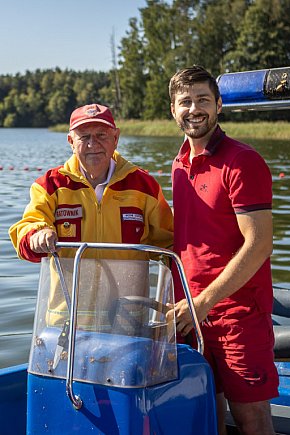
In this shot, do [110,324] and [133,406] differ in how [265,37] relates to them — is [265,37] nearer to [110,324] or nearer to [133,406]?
[110,324]

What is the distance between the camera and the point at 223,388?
2.92m

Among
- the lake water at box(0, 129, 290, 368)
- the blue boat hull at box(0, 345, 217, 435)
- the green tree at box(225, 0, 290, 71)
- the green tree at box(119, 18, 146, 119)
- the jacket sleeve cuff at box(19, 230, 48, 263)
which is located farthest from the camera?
the green tree at box(119, 18, 146, 119)

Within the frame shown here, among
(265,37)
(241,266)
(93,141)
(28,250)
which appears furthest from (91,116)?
(265,37)

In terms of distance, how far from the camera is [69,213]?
3.14 metres

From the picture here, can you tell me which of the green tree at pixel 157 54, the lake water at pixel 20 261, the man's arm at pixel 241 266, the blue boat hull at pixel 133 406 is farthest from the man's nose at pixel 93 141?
the green tree at pixel 157 54

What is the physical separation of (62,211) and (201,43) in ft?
194

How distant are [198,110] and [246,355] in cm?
91

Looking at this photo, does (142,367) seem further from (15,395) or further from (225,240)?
(15,395)

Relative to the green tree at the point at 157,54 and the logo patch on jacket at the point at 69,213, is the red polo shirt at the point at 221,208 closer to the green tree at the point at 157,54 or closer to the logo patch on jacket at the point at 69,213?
the logo patch on jacket at the point at 69,213

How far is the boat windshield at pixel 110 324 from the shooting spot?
246 centimetres

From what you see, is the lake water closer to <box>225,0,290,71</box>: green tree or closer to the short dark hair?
the short dark hair

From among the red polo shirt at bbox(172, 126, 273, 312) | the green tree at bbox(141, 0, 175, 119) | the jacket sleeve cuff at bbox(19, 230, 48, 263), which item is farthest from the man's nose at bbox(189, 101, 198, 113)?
the green tree at bbox(141, 0, 175, 119)

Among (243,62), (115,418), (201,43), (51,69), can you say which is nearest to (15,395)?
(115,418)

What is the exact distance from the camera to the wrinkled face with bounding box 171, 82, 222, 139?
292cm
